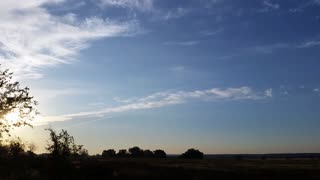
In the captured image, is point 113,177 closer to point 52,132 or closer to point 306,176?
point 52,132

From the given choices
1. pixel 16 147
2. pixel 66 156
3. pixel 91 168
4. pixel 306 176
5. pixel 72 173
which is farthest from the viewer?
pixel 16 147

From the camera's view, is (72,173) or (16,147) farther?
(16,147)

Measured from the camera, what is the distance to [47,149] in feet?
190

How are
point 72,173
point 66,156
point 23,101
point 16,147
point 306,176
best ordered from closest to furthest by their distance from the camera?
point 23,101
point 72,173
point 66,156
point 306,176
point 16,147

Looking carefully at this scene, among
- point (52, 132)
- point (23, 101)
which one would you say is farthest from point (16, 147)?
point (23, 101)

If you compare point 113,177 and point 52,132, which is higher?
point 52,132

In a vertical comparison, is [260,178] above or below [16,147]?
below

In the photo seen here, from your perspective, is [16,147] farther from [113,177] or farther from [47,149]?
[47,149]

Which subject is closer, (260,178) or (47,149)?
(47,149)

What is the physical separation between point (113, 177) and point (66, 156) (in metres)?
14.0

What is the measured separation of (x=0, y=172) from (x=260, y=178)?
38129 millimetres

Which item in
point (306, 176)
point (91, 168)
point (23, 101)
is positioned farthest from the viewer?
point (306, 176)

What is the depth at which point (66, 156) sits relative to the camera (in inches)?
2312

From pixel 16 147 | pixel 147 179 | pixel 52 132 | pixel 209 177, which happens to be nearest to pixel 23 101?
pixel 52 132
